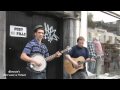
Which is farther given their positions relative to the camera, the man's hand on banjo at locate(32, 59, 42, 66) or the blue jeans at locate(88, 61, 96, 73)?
the blue jeans at locate(88, 61, 96, 73)

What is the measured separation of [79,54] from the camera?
937cm

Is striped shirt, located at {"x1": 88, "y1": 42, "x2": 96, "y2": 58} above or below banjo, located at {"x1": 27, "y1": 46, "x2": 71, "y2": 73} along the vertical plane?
above

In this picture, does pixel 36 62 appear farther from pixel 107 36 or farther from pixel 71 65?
pixel 107 36

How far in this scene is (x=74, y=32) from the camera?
9320 millimetres

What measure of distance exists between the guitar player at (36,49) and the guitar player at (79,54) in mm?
356

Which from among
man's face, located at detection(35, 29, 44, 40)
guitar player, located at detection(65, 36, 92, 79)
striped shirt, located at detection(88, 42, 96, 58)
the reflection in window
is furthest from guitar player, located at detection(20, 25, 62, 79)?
the reflection in window

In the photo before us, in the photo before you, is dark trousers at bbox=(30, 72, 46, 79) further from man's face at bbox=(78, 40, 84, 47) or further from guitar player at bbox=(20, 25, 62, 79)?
man's face at bbox=(78, 40, 84, 47)

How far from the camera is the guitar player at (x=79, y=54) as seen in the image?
30.3ft

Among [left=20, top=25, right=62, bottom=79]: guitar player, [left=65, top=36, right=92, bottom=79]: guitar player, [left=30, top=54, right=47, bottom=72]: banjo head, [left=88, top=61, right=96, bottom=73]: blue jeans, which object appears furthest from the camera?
[left=88, top=61, right=96, bottom=73]: blue jeans

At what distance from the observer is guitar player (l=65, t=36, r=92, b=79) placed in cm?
923

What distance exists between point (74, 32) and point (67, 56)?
74 cm

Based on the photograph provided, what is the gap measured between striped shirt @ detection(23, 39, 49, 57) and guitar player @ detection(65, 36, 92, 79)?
65 centimetres

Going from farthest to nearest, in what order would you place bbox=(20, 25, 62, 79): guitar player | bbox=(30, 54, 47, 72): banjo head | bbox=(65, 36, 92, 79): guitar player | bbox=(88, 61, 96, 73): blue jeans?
bbox=(88, 61, 96, 73): blue jeans
bbox=(65, 36, 92, 79): guitar player
bbox=(30, 54, 47, 72): banjo head
bbox=(20, 25, 62, 79): guitar player
